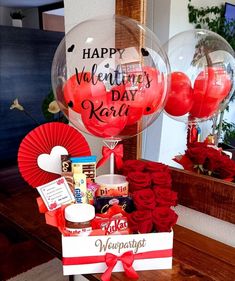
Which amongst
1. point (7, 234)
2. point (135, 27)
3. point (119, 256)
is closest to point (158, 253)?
point (119, 256)

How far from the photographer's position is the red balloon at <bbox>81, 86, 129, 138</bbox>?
0.57 metres

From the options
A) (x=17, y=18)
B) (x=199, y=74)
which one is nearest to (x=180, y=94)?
(x=199, y=74)

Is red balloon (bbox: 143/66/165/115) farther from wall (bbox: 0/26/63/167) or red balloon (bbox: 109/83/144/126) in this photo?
wall (bbox: 0/26/63/167)

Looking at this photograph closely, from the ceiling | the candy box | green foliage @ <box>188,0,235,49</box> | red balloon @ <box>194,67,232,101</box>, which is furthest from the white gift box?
the ceiling

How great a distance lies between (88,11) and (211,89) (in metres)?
0.48

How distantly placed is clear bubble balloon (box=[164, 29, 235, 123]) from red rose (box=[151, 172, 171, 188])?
178mm

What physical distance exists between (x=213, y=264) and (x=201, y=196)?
0.52ft

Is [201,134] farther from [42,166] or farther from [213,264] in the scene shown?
[42,166]

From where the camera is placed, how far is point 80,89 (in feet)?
1.90

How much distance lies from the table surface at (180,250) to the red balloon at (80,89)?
34 centimetres

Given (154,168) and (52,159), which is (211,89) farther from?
(52,159)

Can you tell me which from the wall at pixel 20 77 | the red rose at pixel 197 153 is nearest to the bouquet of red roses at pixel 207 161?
the red rose at pixel 197 153

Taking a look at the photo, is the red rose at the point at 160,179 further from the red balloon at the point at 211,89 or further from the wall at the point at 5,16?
the wall at the point at 5,16

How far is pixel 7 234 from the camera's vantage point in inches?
68.9
